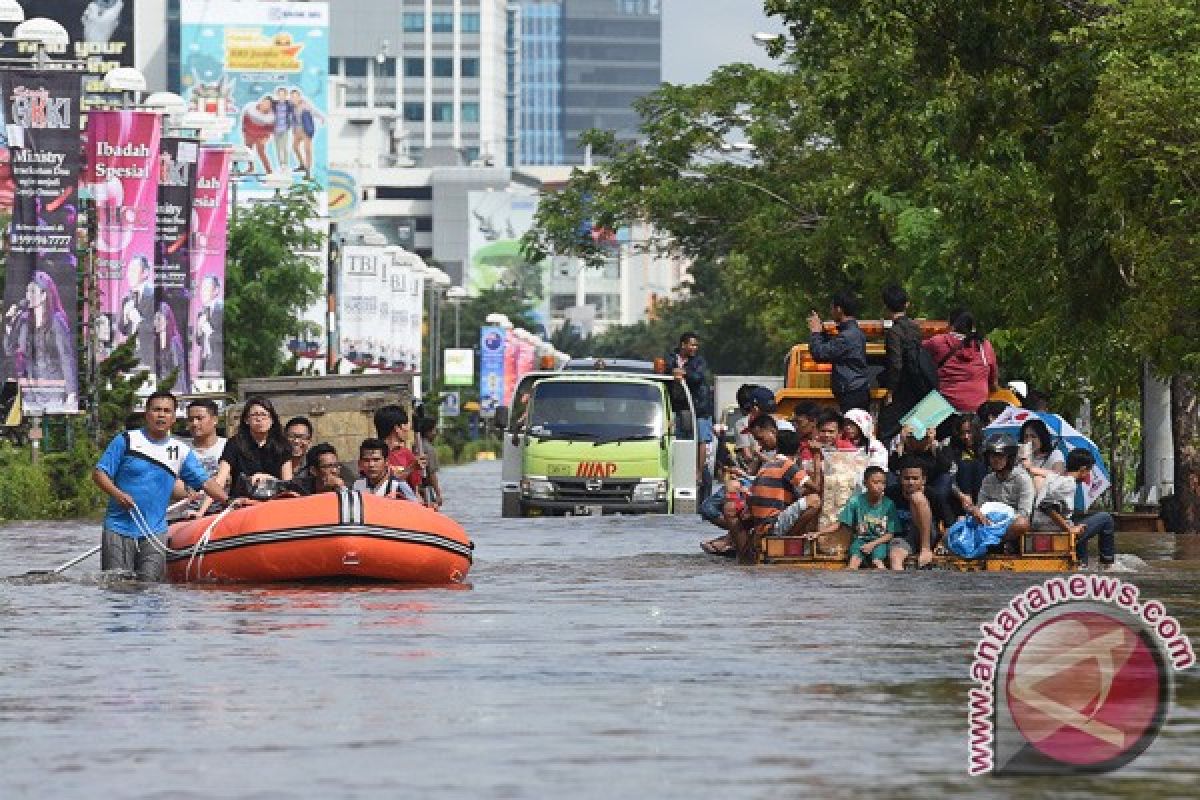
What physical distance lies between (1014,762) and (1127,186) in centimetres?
1748

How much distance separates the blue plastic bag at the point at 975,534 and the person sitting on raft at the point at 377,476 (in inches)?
166

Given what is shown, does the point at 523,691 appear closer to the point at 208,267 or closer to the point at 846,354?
the point at 846,354

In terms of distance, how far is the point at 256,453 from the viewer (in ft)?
81.4

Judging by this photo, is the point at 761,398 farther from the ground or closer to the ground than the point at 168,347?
closer to the ground

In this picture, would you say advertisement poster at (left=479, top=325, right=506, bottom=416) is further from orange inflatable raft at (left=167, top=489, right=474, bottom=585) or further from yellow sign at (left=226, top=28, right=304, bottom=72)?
orange inflatable raft at (left=167, top=489, right=474, bottom=585)

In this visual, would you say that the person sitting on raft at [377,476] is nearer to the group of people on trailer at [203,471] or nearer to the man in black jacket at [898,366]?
the group of people on trailer at [203,471]

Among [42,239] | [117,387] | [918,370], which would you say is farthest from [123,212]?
[918,370]

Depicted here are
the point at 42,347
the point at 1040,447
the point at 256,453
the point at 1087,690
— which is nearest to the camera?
the point at 1087,690

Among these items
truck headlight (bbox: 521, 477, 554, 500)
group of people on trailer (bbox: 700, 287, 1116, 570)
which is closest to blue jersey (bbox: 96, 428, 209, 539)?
group of people on trailer (bbox: 700, 287, 1116, 570)

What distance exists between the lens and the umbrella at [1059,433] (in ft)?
89.1

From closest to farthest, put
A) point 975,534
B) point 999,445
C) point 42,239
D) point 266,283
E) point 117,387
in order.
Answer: point 975,534, point 999,445, point 42,239, point 117,387, point 266,283

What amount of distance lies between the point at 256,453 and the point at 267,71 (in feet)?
540

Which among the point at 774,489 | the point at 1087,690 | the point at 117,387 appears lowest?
the point at 1087,690

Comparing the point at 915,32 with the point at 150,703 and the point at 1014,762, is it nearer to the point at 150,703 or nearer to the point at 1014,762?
the point at 150,703
